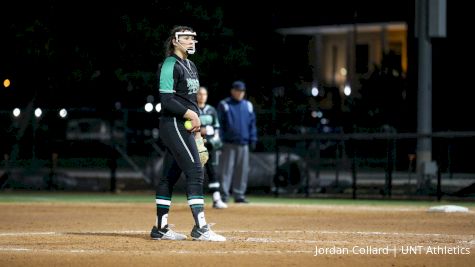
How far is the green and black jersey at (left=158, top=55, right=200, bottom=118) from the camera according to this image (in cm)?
1213

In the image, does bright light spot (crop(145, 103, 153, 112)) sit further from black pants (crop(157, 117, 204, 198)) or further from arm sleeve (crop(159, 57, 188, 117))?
arm sleeve (crop(159, 57, 188, 117))

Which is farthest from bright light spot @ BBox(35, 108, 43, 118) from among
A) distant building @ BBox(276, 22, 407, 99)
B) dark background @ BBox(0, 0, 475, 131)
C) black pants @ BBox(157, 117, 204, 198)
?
distant building @ BBox(276, 22, 407, 99)

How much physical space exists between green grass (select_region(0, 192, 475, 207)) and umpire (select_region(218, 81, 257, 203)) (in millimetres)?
1584

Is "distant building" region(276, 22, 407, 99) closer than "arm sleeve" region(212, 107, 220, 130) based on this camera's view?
No

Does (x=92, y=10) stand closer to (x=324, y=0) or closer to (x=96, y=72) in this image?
(x=96, y=72)

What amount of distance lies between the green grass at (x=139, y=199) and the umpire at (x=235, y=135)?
158 centimetres

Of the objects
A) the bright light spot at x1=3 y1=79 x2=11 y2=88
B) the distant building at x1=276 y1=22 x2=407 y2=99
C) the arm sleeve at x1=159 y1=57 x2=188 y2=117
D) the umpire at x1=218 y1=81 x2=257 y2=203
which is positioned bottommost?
the umpire at x1=218 y1=81 x2=257 y2=203

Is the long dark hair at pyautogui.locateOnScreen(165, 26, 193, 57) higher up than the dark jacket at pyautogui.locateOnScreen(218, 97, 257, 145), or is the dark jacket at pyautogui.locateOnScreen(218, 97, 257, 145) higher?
the long dark hair at pyautogui.locateOnScreen(165, 26, 193, 57)

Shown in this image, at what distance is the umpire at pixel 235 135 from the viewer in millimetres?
21281

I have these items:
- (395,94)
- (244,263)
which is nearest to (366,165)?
(244,263)

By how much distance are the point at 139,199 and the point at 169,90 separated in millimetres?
12195

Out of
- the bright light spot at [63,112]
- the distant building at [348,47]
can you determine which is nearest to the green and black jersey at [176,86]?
the bright light spot at [63,112]

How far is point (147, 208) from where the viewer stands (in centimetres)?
2008

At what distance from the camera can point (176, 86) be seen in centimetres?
1222
